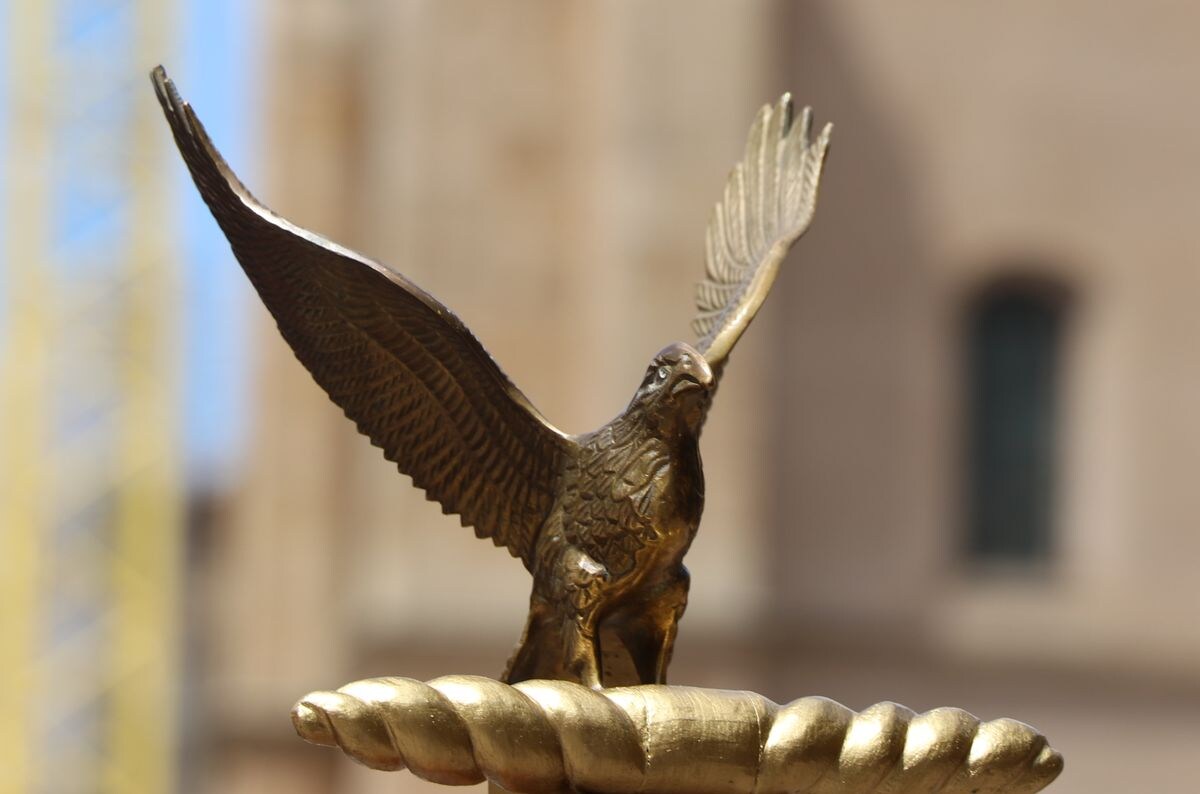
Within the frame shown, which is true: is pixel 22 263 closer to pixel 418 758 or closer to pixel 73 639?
pixel 73 639

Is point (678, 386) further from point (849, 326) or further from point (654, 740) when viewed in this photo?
point (849, 326)

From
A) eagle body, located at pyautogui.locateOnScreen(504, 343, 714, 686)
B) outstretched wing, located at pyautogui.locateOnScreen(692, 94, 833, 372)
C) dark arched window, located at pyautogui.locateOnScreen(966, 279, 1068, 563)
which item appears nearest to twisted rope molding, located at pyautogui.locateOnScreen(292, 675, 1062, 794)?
eagle body, located at pyautogui.locateOnScreen(504, 343, 714, 686)

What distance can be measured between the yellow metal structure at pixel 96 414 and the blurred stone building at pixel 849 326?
118 inches

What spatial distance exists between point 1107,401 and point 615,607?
25.5ft

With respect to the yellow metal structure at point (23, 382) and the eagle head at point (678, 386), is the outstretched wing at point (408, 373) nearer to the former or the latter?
the eagle head at point (678, 386)

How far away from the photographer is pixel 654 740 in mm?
1973

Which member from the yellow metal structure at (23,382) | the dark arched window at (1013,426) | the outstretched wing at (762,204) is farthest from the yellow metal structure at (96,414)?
the outstretched wing at (762,204)

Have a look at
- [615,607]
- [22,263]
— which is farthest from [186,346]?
[615,607]

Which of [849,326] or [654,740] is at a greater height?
[849,326]

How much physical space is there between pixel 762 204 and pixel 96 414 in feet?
35.9

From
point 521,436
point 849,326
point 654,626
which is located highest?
point 849,326

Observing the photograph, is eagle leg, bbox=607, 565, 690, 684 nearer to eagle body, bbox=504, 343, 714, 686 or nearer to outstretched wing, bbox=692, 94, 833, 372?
eagle body, bbox=504, 343, 714, 686

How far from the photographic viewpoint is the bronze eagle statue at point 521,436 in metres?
2.23

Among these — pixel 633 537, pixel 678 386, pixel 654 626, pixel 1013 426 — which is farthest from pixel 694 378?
pixel 1013 426
